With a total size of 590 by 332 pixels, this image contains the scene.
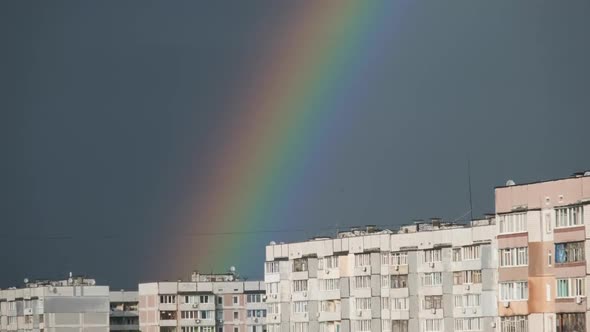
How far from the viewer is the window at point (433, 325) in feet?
333

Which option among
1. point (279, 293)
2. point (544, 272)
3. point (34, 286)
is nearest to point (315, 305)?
point (279, 293)

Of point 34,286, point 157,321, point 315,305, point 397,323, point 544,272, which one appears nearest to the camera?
point 544,272

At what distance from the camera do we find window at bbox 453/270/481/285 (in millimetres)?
97875

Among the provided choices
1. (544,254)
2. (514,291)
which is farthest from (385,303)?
(544,254)

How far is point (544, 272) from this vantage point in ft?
274

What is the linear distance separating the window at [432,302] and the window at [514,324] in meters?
15.9

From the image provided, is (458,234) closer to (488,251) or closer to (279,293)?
(488,251)

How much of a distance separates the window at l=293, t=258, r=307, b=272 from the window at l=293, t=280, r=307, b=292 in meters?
0.91

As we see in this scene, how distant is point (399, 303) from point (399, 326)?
1.60 m

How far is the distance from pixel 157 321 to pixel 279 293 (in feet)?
115

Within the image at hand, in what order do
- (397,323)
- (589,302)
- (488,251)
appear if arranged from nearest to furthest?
(589,302), (488,251), (397,323)

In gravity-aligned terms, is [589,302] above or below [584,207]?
below

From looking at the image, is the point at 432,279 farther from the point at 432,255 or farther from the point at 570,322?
the point at 570,322

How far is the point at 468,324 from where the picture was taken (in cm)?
9825
